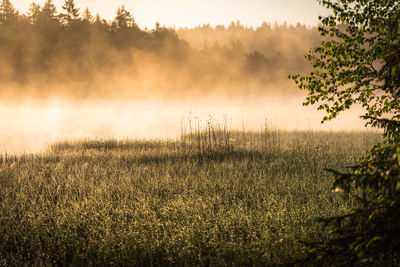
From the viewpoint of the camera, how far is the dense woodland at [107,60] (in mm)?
48938

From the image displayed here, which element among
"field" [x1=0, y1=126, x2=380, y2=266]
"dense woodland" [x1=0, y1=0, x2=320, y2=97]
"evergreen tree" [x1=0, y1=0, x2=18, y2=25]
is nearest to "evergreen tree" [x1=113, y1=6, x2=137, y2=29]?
"dense woodland" [x1=0, y1=0, x2=320, y2=97]

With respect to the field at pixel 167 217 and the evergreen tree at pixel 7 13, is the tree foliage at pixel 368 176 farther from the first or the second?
the evergreen tree at pixel 7 13

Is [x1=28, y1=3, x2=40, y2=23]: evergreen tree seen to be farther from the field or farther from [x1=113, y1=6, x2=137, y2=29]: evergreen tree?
the field

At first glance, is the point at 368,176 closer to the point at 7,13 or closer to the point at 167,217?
the point at 167,217

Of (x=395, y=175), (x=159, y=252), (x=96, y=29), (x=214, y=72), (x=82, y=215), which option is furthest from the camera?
(x=214, y=72)

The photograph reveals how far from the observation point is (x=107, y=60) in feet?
172

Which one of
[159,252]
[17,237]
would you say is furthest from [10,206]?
[159,252]

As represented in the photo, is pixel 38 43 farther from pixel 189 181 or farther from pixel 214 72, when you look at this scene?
pixel 189 181

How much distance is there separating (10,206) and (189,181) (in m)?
4.62

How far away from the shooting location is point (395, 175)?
234 cm

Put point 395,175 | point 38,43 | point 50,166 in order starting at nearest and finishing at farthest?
point 395,175
point 50,166
point 38,43

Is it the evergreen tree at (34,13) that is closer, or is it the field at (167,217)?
the field at (167,217)

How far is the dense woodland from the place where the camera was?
1927 inches

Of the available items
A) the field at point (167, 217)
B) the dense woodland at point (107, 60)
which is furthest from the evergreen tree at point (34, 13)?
the field at point (167, 217)
